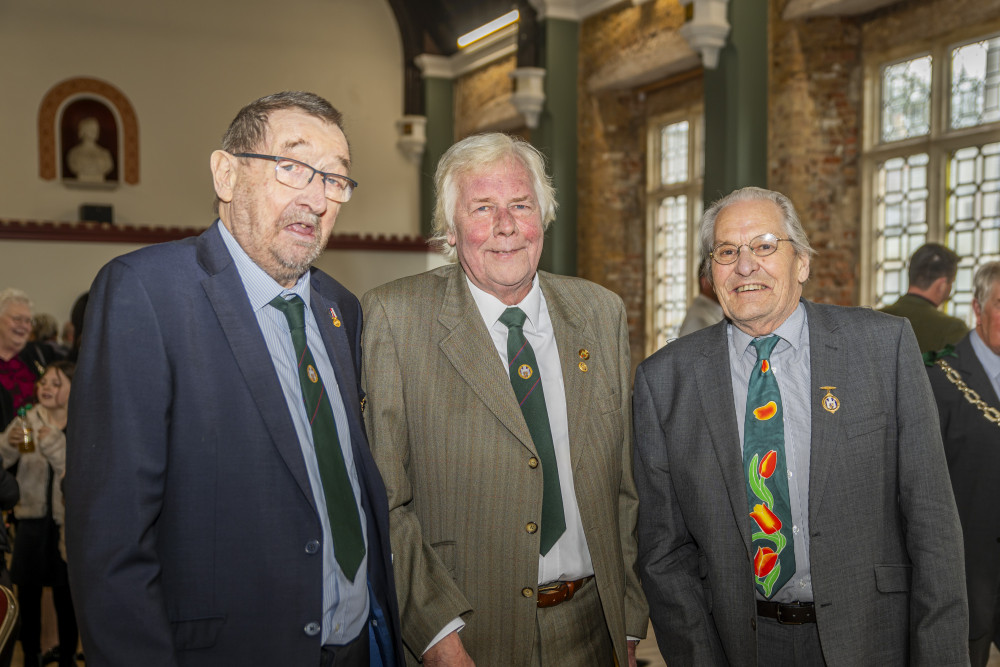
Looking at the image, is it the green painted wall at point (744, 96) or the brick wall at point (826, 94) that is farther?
the green painted wall at point (744, 96)

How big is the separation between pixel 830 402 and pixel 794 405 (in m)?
0.09

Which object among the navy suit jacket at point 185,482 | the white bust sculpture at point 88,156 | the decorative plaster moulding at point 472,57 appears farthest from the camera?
the white bust sculpture at point 88,156


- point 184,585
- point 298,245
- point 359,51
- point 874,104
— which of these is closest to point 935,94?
point 874,104

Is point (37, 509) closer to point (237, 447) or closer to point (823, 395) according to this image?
point (237, 447)

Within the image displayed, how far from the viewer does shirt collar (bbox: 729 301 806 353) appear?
82.7 inches

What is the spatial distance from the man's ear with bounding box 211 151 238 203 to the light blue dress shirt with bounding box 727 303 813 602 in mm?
1273

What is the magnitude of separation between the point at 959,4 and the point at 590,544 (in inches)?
233

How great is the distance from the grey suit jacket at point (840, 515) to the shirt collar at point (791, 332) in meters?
0.03

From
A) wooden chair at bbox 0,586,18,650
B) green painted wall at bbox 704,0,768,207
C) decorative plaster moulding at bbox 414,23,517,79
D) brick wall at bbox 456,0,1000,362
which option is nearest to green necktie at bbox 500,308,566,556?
wooden chair at bbox 0,586,18,650

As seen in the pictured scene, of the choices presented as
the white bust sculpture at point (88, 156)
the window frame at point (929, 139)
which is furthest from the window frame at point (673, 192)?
the white bust sculpture at point (88, 156)

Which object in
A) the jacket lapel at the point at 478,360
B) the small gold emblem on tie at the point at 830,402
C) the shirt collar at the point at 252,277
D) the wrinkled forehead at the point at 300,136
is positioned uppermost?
the wrinkled forehead at the point at 300,136

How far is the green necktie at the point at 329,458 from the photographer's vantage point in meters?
1.65

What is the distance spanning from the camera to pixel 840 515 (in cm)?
194

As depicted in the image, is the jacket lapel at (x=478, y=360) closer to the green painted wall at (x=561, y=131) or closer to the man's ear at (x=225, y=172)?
the man's ear at (x=225, y=172)
